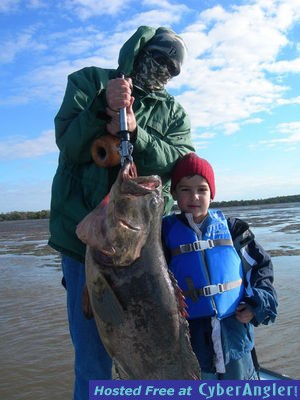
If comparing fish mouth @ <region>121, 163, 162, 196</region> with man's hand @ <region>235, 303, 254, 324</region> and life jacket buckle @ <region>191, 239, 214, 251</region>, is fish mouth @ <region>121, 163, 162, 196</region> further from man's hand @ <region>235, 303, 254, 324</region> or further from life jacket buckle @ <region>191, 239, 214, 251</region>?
man's hand @ <region>235, 303, 254, 324</region>

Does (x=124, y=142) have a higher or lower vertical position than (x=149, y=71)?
lower

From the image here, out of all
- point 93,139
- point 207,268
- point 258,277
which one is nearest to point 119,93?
point 93,139

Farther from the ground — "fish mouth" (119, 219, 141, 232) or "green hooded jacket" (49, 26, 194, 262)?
"green hooded jacket" (49, 26, 194, 262)

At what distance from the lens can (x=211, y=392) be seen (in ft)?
10.7

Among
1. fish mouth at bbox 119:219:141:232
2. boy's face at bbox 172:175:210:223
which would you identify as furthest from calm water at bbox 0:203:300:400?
fish mouth at bbox 119:219:141:232

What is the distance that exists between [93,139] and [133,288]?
122 cm

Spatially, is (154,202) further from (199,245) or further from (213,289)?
(213,289)

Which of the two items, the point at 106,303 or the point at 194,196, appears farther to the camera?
the point at 194,196

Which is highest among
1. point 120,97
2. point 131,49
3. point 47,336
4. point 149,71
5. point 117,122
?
point 131,49

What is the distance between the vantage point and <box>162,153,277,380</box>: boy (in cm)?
395

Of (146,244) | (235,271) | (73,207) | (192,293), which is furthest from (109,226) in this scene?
(235,271)

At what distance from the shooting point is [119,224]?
10.9ft

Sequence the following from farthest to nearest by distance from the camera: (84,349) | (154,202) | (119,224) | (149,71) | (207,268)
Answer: (149,71)
(207,268)
(84,349)
(154,202)
(119,224)

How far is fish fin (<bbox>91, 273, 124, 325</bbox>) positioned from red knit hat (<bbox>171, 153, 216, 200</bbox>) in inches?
55.1
